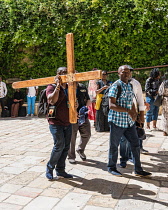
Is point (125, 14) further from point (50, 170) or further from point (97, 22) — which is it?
point (50, 170)

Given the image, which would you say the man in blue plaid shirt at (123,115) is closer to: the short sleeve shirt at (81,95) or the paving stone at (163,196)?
the paving stone at (163,196)

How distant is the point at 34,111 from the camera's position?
12773 millimetres

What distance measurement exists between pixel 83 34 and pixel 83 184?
9.94 metres

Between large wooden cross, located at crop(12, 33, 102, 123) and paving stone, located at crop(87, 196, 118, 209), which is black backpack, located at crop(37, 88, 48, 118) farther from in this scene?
paving stone, located at crop(87, 196, 118, 209)

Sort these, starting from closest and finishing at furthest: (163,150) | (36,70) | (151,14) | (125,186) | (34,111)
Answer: (125,186) → (163,150) → (151,14) → (34,111) → (36,70)

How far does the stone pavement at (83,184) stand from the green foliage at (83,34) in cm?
715

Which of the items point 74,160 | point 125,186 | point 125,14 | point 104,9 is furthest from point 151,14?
point 125,186

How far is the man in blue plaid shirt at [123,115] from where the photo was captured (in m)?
4.23

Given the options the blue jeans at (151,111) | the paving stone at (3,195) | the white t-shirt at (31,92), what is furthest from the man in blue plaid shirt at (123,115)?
the white t-shirt at (31,92)

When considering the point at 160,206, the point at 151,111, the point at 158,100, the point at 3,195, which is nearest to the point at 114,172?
the point at 160,206

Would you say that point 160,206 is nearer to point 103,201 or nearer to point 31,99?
point 103,201

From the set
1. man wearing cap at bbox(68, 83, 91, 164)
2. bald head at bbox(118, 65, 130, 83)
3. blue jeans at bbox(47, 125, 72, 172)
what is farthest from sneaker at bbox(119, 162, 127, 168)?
bald head at bbox(118, 65, 130, 83)

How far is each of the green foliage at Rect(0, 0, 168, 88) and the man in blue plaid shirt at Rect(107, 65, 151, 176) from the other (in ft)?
26.5

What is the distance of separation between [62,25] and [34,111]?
14.4 feet
